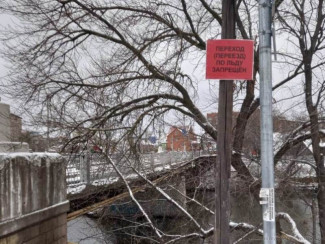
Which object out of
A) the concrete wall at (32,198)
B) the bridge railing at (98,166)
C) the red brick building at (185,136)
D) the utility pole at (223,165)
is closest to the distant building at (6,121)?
the bridge railing at (98,166)

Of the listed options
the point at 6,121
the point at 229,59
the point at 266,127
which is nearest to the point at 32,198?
the point at 6,121

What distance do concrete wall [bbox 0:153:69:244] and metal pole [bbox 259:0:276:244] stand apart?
3215mm

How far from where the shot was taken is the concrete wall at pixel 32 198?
4.62 metres

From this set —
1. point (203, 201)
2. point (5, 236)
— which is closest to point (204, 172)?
point (203, 201)

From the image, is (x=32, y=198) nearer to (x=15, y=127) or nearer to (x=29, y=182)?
(x=29, y=182)

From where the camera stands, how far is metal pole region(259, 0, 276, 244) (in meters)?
2.95

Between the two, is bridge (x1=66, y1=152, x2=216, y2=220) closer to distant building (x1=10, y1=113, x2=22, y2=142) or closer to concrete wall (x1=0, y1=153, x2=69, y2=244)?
distant building (x1=10, y1=113, x2=22, y2=142)

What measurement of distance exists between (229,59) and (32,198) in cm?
355

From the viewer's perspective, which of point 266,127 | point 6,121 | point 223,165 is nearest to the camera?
point 266,127

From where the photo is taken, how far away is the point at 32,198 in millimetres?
5324

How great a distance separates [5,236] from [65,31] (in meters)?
6.14

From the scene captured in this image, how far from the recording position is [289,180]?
841cm

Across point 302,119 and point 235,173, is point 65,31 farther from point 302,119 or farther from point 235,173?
point 302,119

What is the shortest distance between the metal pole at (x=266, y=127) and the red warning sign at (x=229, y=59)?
1.49 feet
